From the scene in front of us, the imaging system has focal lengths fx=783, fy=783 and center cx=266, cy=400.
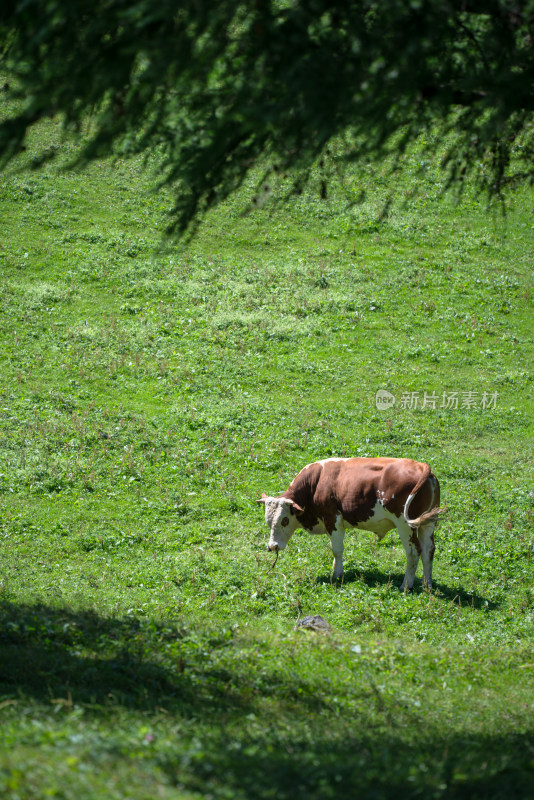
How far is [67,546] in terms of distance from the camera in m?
14.9

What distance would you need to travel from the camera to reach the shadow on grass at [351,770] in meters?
6.03

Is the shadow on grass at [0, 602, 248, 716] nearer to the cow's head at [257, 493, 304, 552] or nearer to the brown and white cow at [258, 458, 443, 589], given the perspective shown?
the cow's head at [257, 493, 304, 552]

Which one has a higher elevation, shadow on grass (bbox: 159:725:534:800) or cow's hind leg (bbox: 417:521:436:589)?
shadow on grass (bbox: 159:725:534:800)

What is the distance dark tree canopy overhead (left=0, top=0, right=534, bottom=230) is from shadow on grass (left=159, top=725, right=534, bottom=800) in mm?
5649

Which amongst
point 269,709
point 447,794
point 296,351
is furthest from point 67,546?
point 296,351

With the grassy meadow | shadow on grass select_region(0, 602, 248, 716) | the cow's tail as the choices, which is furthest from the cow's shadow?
shadow on grass select_region(0, 602, 248, 716)

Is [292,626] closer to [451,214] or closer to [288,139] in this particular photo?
[288,139]

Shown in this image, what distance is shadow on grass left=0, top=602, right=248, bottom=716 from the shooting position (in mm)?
8008

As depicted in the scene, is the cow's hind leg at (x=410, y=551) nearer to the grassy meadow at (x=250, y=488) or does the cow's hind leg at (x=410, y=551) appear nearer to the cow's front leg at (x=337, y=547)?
the grassy meadow at (x=250, y=488)
